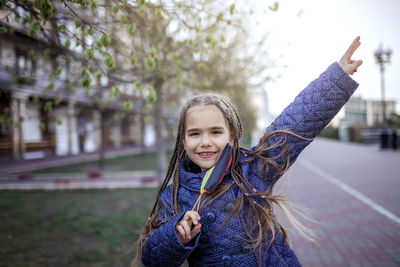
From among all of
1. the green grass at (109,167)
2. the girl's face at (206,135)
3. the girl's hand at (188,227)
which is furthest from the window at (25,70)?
the green grass at (109,167)

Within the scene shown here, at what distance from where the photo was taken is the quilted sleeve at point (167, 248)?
1445 mm

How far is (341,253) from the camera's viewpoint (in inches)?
146

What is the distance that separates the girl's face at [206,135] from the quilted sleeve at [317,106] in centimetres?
34

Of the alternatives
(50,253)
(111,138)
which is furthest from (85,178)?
(111,138)

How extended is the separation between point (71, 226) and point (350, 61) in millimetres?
5318

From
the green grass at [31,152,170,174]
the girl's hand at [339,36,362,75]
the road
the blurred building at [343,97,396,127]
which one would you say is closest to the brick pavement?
the road

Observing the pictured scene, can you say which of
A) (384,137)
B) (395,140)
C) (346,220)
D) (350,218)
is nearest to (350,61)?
(346,220)

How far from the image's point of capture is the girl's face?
175cm

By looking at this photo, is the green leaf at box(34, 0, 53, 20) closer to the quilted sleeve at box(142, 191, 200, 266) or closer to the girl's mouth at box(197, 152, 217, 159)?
the girl's mouth at box(197, 152, 217, 159)

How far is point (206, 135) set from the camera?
175 centimetres

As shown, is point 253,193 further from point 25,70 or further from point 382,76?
point 382,76

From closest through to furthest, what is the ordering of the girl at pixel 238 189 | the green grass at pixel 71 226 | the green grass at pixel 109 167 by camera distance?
the girl at pixel 238 189
the green grass at pixel 71 226
the green grass at pixel 109 167

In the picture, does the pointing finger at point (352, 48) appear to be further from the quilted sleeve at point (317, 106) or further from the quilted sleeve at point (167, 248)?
the quilted sleeve at point (167, 248)

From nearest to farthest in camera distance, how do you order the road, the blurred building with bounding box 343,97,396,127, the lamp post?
the road → the lamp post → the blurred building with bounding box 343,97,396,127
